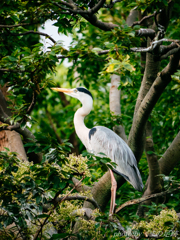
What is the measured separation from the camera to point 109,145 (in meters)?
3.98

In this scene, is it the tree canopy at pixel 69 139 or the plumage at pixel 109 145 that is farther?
the plumage at pixel 109 145

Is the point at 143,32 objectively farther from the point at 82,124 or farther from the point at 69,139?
the point at 82,124

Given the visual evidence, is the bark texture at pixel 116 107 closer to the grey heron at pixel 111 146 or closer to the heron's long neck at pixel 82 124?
the grey heron at pixel 111 146

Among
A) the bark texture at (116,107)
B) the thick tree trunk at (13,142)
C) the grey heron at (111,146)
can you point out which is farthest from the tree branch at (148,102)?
the thick tree trunk at (13,142)

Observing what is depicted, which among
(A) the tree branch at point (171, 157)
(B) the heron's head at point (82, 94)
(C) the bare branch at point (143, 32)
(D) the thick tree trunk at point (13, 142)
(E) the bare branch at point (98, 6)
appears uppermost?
(E) the bare branch at point (98, 6)

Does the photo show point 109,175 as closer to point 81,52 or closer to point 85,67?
point 81,52

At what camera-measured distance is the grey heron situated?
3.66 metres

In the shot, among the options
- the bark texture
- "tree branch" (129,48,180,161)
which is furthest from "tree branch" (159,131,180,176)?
the bark texture

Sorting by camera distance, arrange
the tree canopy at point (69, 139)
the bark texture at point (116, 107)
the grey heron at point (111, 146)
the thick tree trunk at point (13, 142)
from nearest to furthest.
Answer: the tree canopy at point (69, 139) → the thick tree trunk at point (13, 142) → the grey heron at point (111, 146) → the bark texture at point (116, 107)

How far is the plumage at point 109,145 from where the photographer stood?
12.1ft

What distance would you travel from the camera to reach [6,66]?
288 centimetres

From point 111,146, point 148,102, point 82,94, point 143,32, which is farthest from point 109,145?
point 143,32

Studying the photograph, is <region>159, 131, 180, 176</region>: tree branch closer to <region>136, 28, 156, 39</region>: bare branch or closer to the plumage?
the plumage

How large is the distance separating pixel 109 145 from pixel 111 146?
0.11 feet
